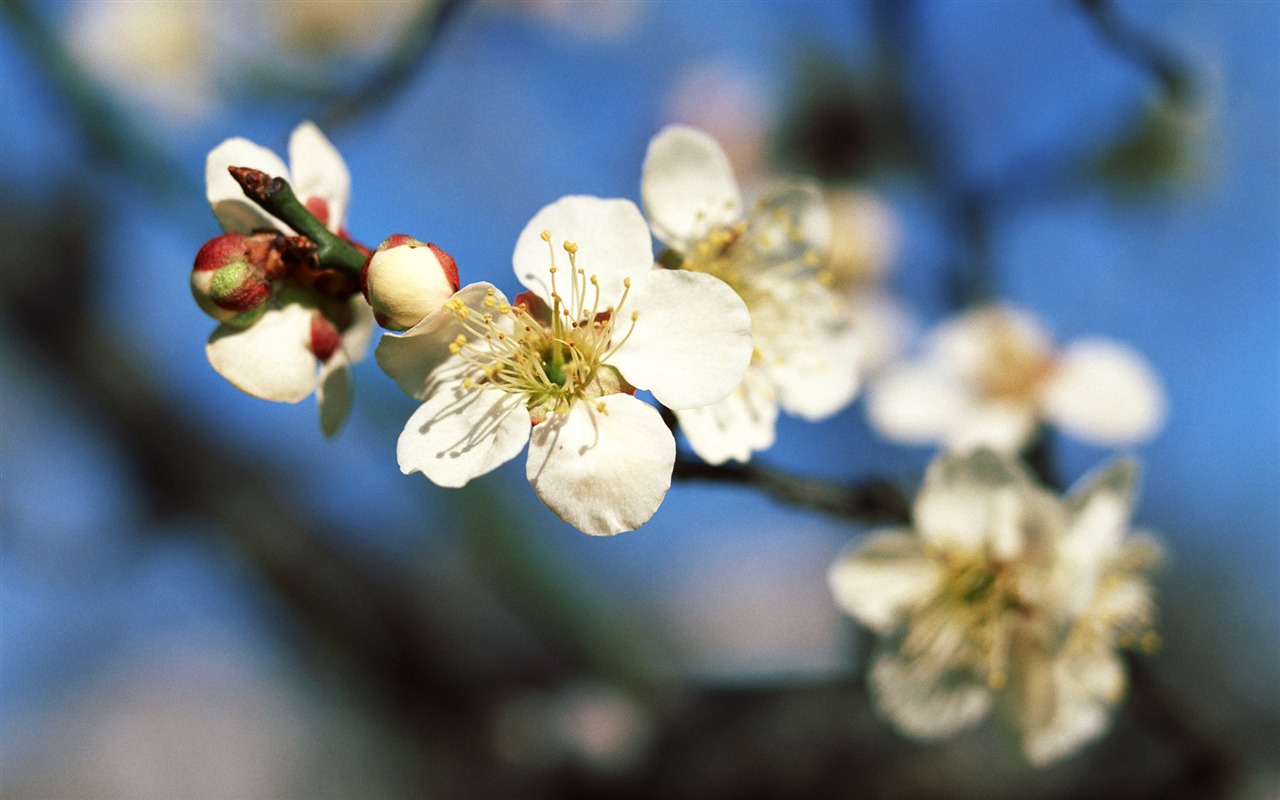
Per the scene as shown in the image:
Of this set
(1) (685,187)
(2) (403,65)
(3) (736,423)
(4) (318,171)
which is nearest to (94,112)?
(2) (403,65)

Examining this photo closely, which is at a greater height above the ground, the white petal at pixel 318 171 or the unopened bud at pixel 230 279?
the white petal at pixel 318 171

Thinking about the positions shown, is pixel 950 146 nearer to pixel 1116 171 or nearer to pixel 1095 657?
pixel 1116 171

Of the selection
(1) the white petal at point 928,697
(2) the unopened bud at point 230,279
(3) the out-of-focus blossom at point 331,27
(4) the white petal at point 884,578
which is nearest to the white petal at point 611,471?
(2) the unopened bud at point 230,279

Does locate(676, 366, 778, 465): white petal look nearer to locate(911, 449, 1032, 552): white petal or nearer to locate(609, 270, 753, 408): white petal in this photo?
locate(609, 270, 753, 408): white petal

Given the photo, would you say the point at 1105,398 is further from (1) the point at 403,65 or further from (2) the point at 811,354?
(1) the point at 403,65

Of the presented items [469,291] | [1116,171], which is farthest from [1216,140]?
[469,291]

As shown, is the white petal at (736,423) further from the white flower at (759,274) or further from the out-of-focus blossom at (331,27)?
the out-of-focus blossom at (331,27)

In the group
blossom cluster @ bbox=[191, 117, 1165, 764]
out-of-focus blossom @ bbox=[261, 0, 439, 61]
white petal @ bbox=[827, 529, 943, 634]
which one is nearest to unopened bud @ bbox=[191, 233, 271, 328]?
blossom cluster @ bbox=[191, 117, 1165, 764]
